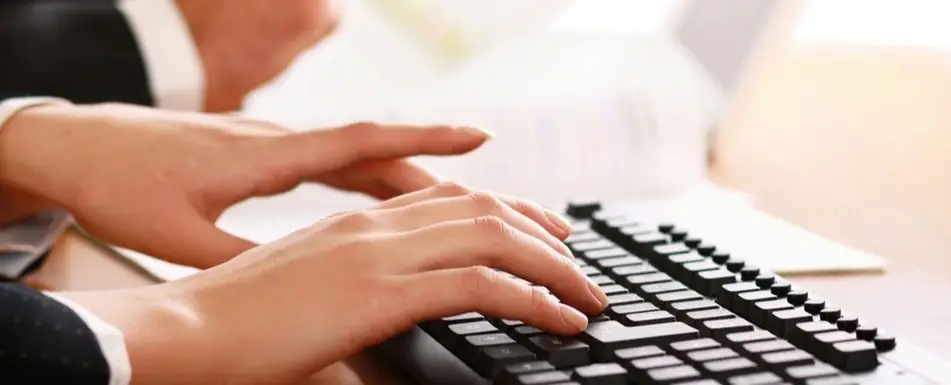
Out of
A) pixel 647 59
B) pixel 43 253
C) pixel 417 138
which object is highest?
pixel 647 59

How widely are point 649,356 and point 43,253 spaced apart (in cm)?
41

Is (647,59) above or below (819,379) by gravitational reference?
above

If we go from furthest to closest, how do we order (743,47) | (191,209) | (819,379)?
(743,47) → (191,209) → (819,379)

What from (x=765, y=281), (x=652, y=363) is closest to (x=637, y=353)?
(x=652, y=363)

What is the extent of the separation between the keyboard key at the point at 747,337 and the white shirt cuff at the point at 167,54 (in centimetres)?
62

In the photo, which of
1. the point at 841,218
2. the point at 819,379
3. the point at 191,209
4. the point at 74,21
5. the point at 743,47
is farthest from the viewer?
the point at 743,47

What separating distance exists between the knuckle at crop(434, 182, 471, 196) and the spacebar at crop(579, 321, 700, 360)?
121 millimetres

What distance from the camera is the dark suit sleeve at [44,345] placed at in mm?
427

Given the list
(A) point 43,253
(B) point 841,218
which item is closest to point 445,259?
(A) point 43,253

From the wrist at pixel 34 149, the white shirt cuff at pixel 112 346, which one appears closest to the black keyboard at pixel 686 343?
the white shirt cuff at pixel 112 346

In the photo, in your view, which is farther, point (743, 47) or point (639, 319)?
point (743, 47)

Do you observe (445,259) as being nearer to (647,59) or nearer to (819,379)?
(819,379)

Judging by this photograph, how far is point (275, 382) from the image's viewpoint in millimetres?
466

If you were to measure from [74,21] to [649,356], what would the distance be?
2.30 feet
